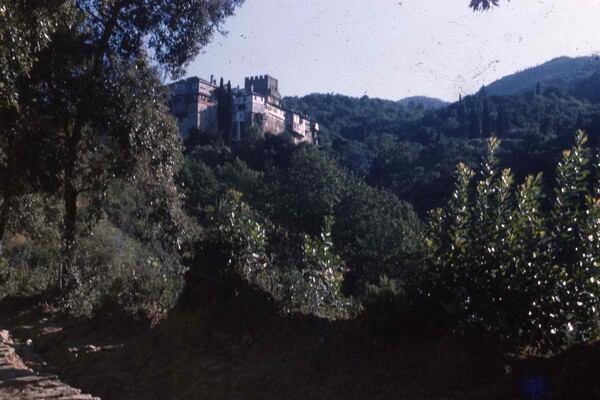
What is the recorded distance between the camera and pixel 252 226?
848 cm

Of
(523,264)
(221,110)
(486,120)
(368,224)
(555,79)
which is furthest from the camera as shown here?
(221,110)

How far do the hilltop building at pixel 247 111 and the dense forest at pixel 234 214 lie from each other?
68.1ft

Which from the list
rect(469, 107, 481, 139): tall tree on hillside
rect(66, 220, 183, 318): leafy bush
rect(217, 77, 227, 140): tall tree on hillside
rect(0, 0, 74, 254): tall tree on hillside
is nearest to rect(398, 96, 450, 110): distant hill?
rect(469, 107, 481, 139): tall tree on hillside

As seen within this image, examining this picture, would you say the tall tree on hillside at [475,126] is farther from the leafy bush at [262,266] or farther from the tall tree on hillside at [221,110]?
the leafy bush at [262,266]

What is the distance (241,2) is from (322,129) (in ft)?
120

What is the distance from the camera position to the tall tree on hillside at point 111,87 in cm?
1191

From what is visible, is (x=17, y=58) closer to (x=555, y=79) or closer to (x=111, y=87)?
(x=111, y=87)

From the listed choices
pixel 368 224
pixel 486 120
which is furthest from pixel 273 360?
pixel 486 120

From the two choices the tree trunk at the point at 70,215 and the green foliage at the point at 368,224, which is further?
the green foliage at the point at 368,224

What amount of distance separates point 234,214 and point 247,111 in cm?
4564

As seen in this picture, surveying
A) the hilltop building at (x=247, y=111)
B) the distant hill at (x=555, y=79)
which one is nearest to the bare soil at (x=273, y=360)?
the distant hill at (x=555, y=79)

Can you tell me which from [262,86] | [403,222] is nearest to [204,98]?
[262,86]

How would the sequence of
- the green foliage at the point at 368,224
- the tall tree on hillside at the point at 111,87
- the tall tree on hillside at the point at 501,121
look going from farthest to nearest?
the tall tree on hillside at the point at 501,121 < the green foliage at the point at 368,224 < the tall tree on hillside at the point at 111,87

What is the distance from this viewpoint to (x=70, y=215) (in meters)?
13.1
